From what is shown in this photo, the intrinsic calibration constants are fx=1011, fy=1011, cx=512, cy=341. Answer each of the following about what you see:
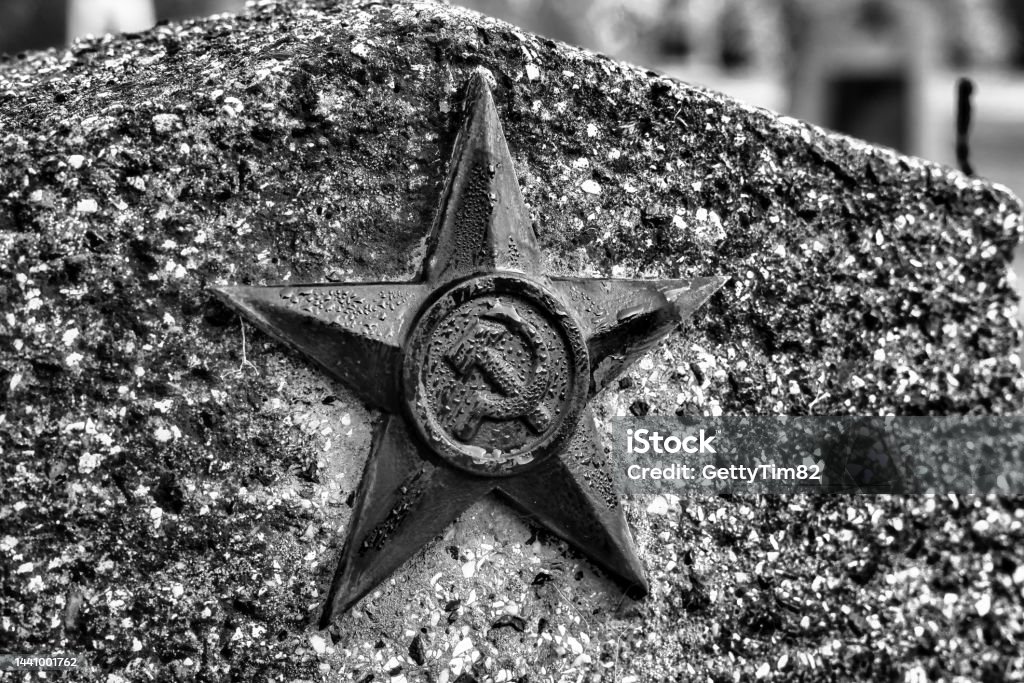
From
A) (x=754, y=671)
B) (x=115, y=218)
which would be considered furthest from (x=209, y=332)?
(x=754, y=671)

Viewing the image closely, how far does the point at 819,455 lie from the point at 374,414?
2.97 feet

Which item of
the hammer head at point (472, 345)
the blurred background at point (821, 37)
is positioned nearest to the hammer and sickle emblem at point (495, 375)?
the hammer head at point (472, 345)

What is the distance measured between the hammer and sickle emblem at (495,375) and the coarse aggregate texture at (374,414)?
164 mm

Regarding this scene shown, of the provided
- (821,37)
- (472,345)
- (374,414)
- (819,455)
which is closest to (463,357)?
(472,345)

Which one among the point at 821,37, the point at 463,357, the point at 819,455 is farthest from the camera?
the point at 821,37

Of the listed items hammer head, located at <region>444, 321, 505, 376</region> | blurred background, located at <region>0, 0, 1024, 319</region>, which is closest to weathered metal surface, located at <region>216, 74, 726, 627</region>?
hammer head, located at <region>444, 321, 505, 376</region>

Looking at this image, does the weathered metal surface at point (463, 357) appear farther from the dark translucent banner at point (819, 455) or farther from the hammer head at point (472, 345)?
the dark translucent banner at point (819, 455)

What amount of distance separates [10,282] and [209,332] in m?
0.31

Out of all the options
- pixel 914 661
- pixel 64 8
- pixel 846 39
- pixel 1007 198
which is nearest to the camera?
pixel 914 661

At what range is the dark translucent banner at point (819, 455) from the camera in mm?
1891

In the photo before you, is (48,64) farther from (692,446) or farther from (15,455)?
(692,446)

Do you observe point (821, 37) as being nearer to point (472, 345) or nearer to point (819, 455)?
point (819, 455)

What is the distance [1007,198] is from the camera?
7.35ft

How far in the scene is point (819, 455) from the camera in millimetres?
2016
